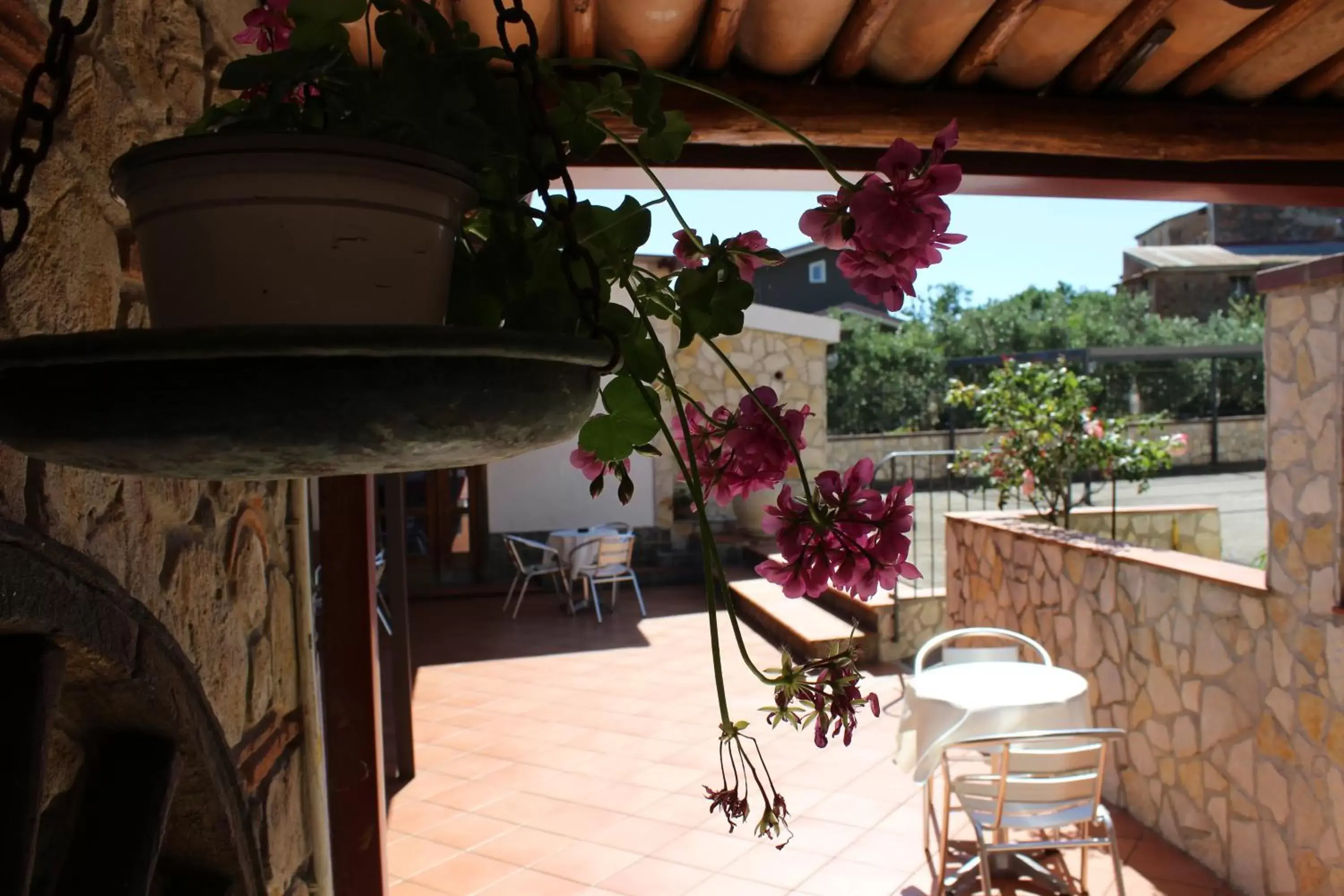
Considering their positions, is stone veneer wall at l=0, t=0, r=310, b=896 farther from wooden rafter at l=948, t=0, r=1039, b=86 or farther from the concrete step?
the concrete step

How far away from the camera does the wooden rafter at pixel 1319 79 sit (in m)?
2.08

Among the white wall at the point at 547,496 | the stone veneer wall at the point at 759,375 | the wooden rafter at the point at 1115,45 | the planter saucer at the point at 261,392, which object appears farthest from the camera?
the stone veneer wall at the point at 759,375

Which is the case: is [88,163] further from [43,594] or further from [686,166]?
[686,166]

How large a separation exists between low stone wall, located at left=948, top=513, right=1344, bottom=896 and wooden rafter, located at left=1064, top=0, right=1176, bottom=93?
2035mm

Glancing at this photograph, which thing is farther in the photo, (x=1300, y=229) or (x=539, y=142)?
(x=1300, y=229)

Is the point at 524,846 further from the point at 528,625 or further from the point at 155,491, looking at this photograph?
the point at 528,625

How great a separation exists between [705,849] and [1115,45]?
297 cm

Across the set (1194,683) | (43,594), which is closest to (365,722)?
(43,594)

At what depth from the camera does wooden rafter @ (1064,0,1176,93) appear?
178cm

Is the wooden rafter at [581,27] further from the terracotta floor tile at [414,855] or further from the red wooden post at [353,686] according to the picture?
the terracotta floor tile at [414,855]

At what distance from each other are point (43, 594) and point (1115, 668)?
14.5 ft

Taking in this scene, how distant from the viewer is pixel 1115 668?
4340mm

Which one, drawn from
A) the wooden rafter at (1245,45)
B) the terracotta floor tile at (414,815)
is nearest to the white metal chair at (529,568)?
the terracotta floor tile at (414,815)

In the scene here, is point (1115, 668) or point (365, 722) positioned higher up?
point (365, 722)
